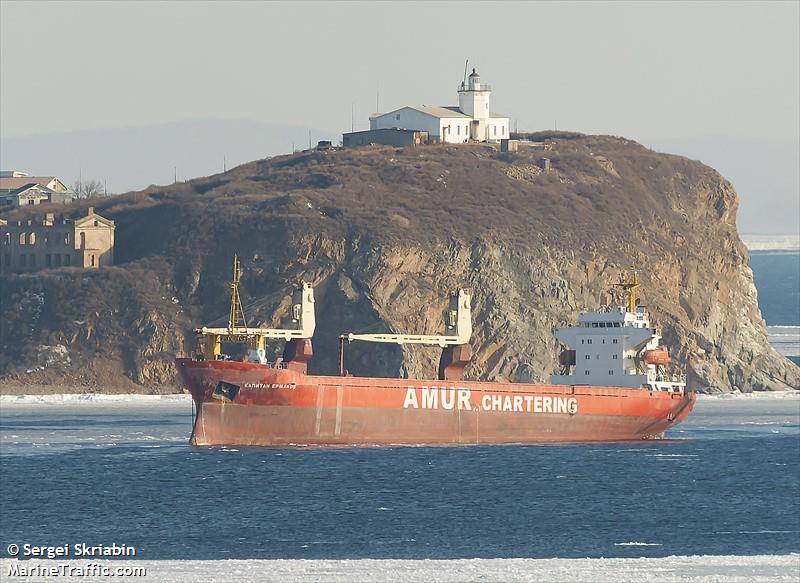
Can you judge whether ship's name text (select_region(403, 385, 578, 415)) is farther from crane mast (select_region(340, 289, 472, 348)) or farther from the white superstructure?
the white superstructure

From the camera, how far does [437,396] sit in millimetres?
80375

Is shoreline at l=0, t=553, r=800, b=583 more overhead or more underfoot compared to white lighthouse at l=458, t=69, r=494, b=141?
more underfoot

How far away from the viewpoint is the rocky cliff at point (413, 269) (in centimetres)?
11900

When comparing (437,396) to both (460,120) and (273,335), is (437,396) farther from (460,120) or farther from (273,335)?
(460,120)

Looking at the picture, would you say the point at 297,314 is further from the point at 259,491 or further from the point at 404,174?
the point at 404,174

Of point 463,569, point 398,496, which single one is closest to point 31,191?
point 398,496

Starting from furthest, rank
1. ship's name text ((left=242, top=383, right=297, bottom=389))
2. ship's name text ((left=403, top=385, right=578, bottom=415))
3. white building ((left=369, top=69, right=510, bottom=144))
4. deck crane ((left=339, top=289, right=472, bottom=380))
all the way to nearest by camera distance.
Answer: white building ((left=369, top=69, right=510, bottom=144))
deck crane ((left=339, top=289, right=472, bottom=380))
ship's name text ((left=403, top=385, right=578, bottom=415))
ship's name text ((left=242, top=383, right=297, bottom=389))

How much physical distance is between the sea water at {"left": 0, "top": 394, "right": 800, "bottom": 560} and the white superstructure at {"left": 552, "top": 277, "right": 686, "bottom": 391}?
4286 millimetres

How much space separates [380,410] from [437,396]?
2983 mm

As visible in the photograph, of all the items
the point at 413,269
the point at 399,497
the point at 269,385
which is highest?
the point at 413,269

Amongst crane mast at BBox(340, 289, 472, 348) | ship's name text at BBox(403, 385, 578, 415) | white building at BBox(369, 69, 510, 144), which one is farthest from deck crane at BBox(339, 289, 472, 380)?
white building at BBox(369, 69, 510, 144)

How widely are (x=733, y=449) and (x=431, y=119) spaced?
8200 centimetres

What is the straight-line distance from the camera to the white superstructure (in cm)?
8919

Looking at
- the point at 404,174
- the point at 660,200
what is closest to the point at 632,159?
the point at 660,200
